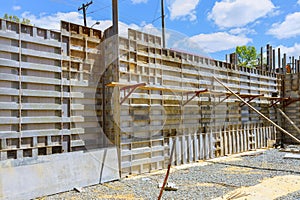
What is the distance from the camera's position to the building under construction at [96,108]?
14.4ft

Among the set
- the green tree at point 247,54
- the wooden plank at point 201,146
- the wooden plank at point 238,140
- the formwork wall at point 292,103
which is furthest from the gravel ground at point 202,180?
the green tree at point 247,54

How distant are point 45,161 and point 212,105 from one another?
5477mm

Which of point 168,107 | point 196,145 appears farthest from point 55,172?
point 196,145

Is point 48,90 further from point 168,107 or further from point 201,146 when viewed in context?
Answer: point 201,146

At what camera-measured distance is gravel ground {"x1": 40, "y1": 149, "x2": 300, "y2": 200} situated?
4367 millimetres

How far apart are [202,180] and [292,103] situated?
24.9ft

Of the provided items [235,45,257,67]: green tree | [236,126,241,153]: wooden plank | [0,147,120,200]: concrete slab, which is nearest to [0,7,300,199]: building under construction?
[0,147,120,200]: concrete slab

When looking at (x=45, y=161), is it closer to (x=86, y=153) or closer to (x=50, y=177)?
(x=50, y=177)

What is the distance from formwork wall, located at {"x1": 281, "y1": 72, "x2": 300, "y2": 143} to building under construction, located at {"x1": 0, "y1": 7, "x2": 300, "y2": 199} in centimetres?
392

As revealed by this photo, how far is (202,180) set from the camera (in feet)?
17.5

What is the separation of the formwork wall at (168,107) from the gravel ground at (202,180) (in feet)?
1.73

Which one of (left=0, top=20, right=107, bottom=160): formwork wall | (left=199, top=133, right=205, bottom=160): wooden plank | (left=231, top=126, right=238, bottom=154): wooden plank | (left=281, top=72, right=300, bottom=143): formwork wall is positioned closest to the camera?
(left=0, top=20, right=107, bottom=160): formwork wall

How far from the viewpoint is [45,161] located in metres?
4.45

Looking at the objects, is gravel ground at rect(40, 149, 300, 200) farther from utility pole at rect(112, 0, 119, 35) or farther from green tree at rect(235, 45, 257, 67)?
green tree at rect(235, 45, 257, 67)
